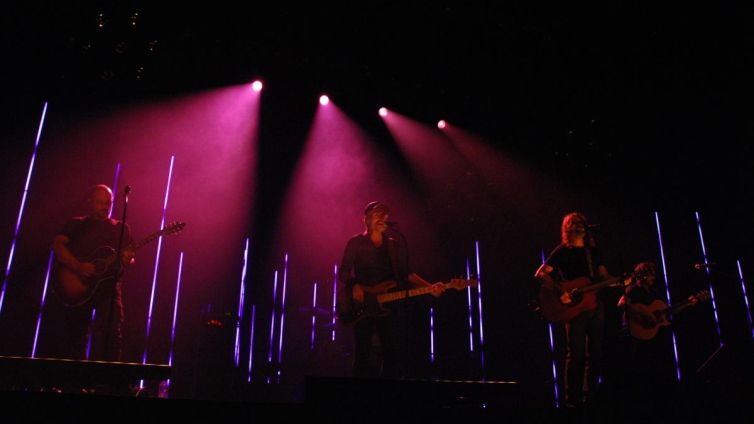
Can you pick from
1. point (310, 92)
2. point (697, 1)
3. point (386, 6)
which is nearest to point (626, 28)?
point (697, 1)

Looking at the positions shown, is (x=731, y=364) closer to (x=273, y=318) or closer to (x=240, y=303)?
(x=273, y=318)

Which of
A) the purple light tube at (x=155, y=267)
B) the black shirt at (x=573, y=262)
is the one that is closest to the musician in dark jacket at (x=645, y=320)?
the black shirt at (x=573, y=262)

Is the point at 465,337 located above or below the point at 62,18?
below

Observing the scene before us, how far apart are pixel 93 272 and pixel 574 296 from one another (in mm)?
4399

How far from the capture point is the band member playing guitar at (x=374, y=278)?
5.20m

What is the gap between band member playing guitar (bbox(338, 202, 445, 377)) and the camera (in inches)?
205

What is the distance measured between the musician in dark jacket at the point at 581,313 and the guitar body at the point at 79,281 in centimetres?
405

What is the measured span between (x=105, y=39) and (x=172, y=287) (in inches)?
130

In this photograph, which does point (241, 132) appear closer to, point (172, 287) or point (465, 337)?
point (172, 287)

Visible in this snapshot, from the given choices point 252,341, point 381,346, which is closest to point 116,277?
point 381,346

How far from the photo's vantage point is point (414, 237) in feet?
29.2

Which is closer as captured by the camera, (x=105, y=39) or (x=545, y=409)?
(x=545, y=409)

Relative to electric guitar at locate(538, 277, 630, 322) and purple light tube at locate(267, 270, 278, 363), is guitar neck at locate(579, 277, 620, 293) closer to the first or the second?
electric guitar at locate(538, 277, 630, 322)

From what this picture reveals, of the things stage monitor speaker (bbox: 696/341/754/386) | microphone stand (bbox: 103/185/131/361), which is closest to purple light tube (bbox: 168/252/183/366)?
microphone stand (bbox: 103/185/131/361)
